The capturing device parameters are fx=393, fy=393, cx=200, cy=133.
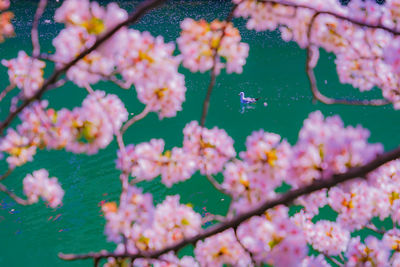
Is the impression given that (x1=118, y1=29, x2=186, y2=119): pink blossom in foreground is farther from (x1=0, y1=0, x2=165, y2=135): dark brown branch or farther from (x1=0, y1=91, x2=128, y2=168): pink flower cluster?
(x1=0, y1=0, x2=165, y2=135): dark brown branch

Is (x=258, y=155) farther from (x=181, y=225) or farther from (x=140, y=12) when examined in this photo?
(x=140, y=12)

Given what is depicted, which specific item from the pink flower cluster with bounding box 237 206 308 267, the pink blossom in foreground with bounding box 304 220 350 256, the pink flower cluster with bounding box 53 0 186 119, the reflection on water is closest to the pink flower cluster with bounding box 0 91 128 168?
the pink flower cluster with bounding box 53 0 186 119

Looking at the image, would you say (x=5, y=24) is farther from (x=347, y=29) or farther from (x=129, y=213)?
(x=347, y=29)

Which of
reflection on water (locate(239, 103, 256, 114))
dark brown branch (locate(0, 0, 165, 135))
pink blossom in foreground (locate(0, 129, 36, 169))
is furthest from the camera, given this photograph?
reflection on water (locate(239, 103, 256, 114))

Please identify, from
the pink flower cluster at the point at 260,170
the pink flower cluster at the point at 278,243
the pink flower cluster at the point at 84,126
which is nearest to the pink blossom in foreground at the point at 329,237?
the pink flower cluster at the point at 260,170

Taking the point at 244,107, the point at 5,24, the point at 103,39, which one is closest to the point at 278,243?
the point at 103,39

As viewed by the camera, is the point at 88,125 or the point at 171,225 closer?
the point at 88,125

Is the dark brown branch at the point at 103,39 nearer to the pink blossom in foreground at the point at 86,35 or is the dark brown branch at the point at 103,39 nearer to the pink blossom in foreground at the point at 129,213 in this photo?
the pink blossom in foreground at the point at 86,35
